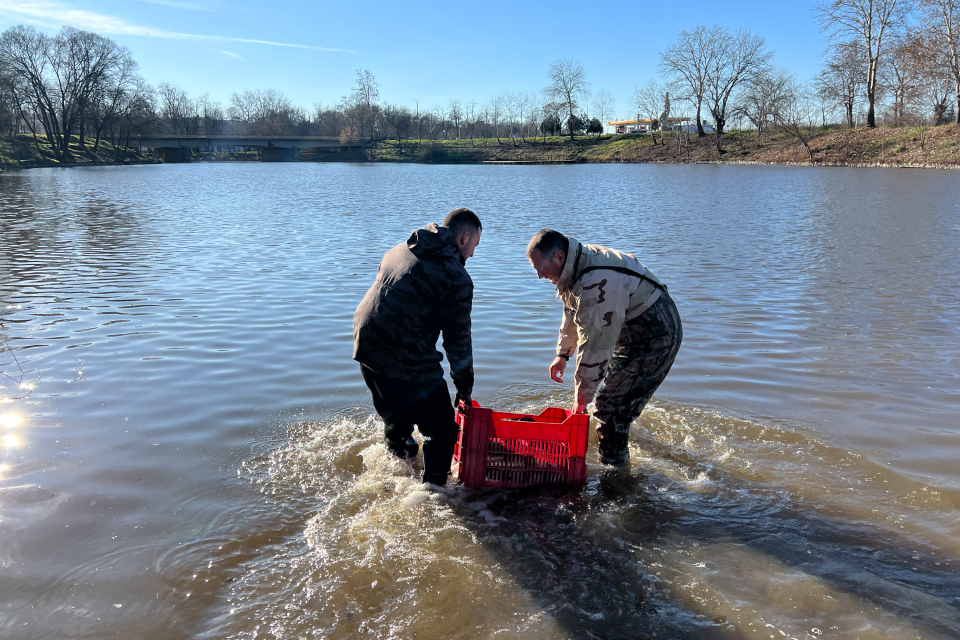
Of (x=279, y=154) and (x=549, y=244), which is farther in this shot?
(x=279, y=154)

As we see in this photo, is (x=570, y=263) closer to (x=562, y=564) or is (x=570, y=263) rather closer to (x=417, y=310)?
(x=417, y=310)

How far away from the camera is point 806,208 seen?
22.3 metres

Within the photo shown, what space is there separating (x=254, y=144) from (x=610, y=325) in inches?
4492

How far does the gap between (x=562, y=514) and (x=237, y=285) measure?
858 cm

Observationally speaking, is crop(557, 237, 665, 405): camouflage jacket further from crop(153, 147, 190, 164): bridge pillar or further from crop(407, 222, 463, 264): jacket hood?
crop(153, 147, 190, 164): bridge pillar

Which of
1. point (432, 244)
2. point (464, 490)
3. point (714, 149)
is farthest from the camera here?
point (714, 149)

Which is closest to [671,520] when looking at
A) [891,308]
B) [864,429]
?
[864,429]

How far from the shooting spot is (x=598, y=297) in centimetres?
414

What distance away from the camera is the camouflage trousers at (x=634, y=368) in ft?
14.7

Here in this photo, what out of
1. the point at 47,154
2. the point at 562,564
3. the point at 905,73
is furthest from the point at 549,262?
the point at 47,154

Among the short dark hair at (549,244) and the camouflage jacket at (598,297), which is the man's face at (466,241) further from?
the camouflage jacket at (598,297)

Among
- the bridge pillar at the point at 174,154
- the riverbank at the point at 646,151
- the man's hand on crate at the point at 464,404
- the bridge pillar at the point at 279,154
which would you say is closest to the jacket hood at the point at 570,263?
the man's hand on crate at the point at 464,404

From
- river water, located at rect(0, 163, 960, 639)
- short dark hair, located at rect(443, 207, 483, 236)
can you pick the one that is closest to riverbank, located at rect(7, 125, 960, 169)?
river water, located at rect(0, 163, 960, 639)

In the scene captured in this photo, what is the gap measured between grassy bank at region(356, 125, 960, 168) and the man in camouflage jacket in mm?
47080
